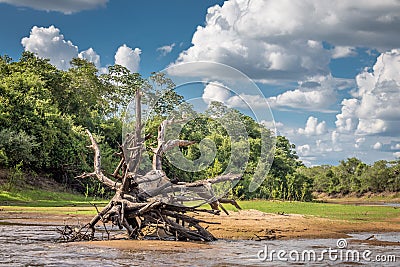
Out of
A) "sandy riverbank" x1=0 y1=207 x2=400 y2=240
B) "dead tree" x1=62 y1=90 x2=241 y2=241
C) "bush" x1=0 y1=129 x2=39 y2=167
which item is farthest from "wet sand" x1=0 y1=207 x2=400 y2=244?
"bush" x1=0 y1=129 x2=39 y2=167

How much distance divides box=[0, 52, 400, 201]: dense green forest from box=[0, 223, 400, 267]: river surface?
18.2 feet

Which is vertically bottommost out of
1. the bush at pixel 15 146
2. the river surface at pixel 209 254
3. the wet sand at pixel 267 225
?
the river surface at pixel 209 254

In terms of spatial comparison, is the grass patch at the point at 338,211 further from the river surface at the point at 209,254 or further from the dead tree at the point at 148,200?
the dead tree at the point at 148,200

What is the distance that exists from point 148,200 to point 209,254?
168 inches

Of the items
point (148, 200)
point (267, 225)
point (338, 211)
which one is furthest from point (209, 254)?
point (338, 211)

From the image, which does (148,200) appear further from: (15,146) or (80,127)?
(80,127)

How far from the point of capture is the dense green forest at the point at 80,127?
2558cm

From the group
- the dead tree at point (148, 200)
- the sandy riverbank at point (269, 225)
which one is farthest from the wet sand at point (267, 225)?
the dead tree at point (148, 200)

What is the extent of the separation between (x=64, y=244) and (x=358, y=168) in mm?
86208

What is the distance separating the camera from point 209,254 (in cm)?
1733

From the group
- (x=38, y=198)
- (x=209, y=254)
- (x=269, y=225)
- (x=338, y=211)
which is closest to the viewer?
(x=209, y=254)

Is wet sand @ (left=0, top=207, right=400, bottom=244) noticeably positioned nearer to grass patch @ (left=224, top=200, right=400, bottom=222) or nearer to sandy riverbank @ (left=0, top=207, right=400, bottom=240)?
sandy riverbank @ (left=0, top=207, right=400, bottom=240)

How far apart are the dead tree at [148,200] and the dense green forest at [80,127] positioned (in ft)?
8.32

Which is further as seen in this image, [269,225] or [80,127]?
[80,127]
